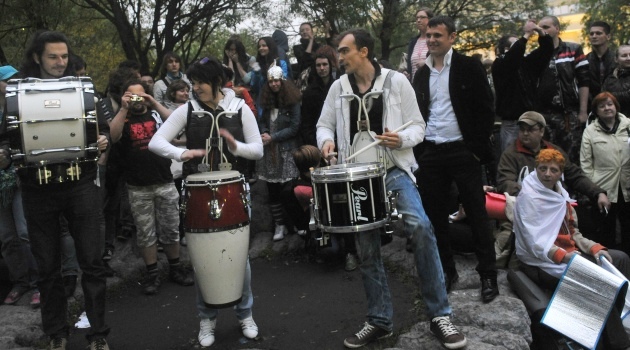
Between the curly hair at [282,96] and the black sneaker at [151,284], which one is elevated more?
the curly hair at [282,96]

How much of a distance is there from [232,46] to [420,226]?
5.95 meters

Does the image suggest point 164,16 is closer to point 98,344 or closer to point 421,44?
point 421,44

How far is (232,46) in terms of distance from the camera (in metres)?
9.33

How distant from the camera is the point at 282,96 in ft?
24.5

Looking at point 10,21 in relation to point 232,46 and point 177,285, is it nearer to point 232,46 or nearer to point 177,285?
point 232,46

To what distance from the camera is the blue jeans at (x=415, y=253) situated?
4164 millimetres

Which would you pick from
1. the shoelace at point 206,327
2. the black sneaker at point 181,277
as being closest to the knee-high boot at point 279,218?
the black sneaker at point 181,277

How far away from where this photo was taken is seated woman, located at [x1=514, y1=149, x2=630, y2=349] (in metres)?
5.24

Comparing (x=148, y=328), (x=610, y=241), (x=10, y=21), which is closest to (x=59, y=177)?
(x=148, y=328)

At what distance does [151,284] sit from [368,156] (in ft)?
9.66

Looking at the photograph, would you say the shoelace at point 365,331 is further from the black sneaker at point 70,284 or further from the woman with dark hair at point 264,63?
the woman with dark hair at point 264,63

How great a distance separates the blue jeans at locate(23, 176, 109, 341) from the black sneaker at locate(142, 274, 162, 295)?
61.3 inches

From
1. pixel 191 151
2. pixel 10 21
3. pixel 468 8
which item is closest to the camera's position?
pixel 191 151

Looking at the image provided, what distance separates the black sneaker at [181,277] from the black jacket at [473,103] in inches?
121
